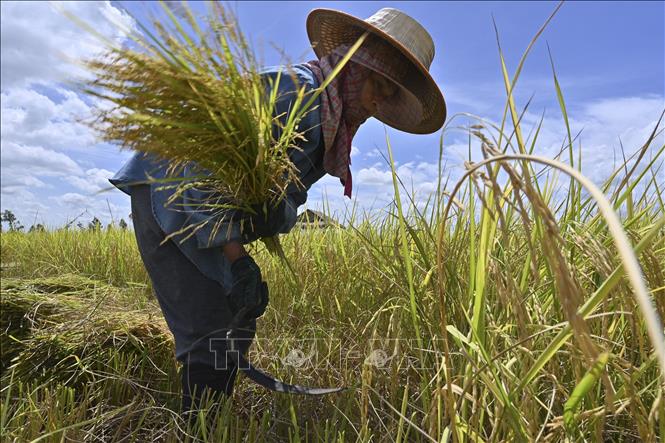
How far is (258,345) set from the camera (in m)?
2.05

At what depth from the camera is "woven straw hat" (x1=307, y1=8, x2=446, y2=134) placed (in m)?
1.77

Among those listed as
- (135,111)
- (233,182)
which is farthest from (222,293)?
(135,111)

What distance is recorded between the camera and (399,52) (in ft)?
5.99

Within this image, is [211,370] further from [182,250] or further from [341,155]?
[341,155]

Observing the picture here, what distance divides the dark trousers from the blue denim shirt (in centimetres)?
6

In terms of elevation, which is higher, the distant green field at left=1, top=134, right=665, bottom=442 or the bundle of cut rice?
the bundle of cut rice

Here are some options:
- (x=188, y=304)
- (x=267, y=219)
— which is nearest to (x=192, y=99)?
(x=267, y=219)

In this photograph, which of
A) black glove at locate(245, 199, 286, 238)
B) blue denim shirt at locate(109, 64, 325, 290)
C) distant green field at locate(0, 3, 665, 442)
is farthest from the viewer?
blue denim shirt at locate(109, 64, 325, 290)

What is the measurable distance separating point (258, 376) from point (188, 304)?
35 centimetres

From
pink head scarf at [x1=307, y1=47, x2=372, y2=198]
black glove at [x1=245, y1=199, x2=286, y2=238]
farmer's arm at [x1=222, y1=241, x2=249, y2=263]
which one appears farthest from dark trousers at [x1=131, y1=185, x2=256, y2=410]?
pink head scarf at [x1=307, y1=47, x2=372, y2=198]

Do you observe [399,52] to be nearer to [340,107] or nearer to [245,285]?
[340,107]

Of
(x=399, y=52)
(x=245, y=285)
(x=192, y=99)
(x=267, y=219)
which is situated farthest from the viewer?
(x=399, y=52)

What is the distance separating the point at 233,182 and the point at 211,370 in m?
0.88

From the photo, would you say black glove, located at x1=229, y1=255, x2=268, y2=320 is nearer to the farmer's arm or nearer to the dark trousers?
the farmer's arm
